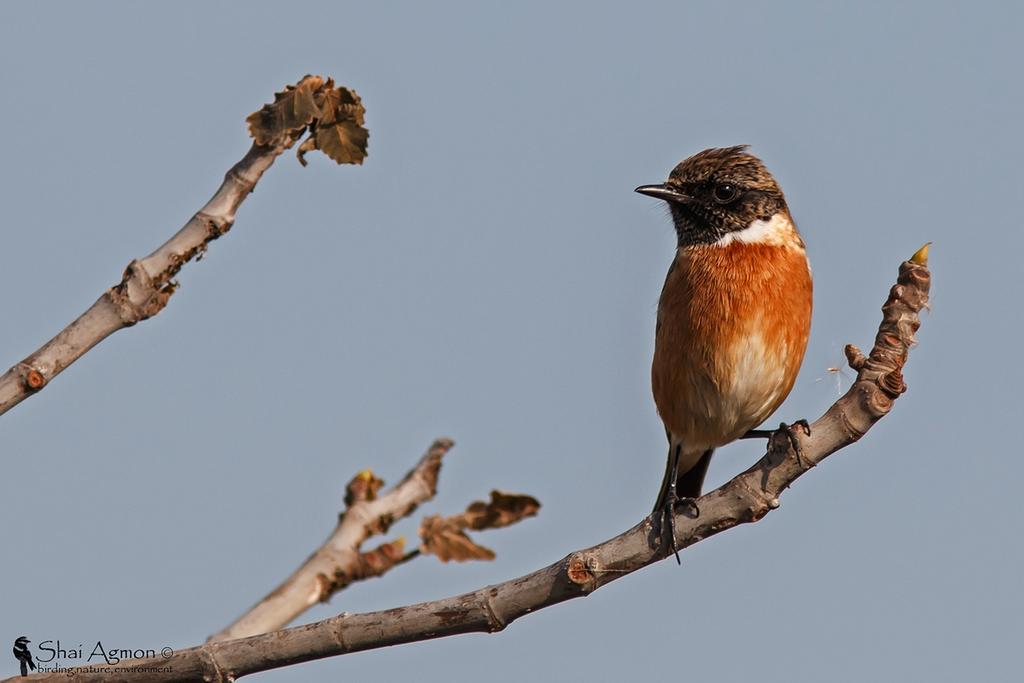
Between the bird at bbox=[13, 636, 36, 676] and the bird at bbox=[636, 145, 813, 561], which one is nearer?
the bird at bbox=[13, 636, 36, 676]

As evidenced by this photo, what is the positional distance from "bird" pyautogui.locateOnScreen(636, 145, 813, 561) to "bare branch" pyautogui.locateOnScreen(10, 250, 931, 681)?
262 cm

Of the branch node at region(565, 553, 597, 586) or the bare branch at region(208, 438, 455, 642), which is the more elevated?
the bare branch at region(208, 438, 455, 642)

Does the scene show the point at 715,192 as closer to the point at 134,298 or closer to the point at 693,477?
the point at 693,477

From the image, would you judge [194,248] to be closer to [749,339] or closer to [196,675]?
[196,675]

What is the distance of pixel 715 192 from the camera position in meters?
8.24

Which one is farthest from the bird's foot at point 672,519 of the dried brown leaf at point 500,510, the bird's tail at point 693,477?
the bird's tail at point 693,477

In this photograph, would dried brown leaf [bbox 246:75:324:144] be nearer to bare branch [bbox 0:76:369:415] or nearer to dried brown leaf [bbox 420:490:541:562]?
bare branch [bbox 0:76:369:415]

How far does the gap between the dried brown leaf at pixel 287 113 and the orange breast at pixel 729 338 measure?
13.1 ft

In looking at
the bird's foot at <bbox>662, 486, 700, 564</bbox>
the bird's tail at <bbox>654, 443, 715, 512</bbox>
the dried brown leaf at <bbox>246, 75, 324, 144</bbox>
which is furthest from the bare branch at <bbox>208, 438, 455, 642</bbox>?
the bird's tail at <bbox>654, 443, 715, 512</bbox>

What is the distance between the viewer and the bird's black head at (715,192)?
26.8 feet

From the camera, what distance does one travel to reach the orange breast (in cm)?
728

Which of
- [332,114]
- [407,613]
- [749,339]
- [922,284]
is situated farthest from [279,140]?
[749,339]

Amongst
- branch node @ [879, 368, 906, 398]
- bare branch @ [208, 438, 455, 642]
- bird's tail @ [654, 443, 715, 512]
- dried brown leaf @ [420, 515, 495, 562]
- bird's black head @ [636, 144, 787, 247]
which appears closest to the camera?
branch node @ [879, 368, 906, 398]

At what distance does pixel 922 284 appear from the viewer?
4441 millimetres
